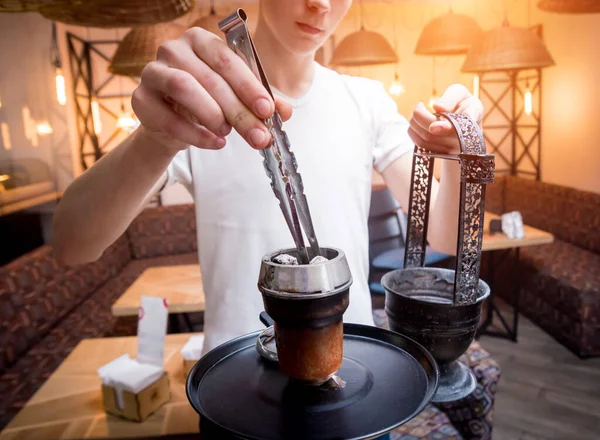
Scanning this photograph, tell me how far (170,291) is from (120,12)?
2.40m

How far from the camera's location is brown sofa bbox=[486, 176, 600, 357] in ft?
13.1

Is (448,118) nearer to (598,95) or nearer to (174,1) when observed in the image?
(174,1)

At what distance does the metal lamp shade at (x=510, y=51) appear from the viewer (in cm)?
288

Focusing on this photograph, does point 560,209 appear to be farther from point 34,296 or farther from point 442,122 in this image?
point 442,122

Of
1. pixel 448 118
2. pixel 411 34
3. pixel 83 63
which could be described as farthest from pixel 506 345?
pixel 83 63

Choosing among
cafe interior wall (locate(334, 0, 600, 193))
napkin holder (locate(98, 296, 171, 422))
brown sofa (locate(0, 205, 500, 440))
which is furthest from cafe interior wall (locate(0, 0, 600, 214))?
napkin holder (locate(98, 296, 171, 422))

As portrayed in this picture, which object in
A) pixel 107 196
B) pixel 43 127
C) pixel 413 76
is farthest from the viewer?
pixel 413 76

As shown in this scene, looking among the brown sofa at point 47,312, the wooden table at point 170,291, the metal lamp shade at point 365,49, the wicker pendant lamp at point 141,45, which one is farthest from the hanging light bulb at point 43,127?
the metal lamp shade at point 365,49

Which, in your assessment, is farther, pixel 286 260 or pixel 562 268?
pixel 562 268

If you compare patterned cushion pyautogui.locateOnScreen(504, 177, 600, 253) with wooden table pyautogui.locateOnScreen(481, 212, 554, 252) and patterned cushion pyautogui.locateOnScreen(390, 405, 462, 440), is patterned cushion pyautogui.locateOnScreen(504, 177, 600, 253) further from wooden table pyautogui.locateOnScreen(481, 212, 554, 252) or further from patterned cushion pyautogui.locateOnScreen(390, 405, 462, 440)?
patterned cushion pyautogui.locateOnScreen(390, 405, 462, 440)

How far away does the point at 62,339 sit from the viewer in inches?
138

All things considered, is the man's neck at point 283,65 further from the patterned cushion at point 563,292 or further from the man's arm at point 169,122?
the patterned cushion at point 563,292

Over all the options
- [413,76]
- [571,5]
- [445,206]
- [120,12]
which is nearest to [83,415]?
[120,12]

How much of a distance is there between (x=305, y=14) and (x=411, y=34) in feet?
22.3
